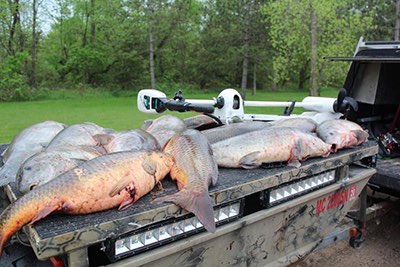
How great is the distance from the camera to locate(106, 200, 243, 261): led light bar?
1816mm

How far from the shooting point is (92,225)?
1.68 m

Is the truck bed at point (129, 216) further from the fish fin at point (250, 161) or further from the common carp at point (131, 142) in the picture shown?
the common carp at point (131, 142)

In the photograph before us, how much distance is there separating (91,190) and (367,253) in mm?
3296

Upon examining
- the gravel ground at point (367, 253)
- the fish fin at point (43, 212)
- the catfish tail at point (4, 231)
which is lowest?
the gravel ground at point (367, 253)

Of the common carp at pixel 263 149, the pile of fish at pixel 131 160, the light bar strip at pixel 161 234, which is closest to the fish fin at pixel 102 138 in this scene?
the pile of fish at pixel 131 160

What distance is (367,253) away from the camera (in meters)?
4.18

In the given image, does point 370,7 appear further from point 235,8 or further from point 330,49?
point 330,49

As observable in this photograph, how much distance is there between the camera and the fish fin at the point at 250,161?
2576 mm

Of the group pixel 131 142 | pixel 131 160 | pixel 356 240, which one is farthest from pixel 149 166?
pixel 356 240

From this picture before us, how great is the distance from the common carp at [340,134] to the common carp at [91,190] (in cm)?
148

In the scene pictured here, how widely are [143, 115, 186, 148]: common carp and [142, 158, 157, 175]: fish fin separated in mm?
779

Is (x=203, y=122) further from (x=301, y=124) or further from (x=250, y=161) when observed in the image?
(x=250, y=161)

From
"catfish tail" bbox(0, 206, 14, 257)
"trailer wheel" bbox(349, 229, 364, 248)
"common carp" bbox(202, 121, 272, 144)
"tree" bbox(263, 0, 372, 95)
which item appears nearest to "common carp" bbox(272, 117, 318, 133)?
"common carp" bbox(202, 121, 272, 144)

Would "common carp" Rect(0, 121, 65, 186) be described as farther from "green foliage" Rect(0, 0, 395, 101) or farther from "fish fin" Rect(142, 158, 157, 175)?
"green foliage" Rect(0, 0, 395, 101)
